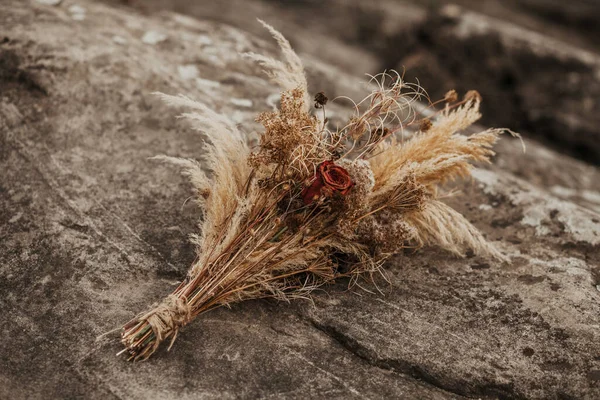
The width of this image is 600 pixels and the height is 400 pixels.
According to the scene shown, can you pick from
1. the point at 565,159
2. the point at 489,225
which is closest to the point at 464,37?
the point at 565,159

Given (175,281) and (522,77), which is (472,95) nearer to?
(175,281)

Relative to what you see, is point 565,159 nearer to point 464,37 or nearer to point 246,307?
point 464,37

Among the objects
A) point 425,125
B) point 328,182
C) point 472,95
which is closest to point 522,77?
point 472,95

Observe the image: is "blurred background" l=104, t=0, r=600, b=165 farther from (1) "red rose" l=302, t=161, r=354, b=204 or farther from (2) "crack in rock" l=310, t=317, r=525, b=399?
(2) "crack in rock" l=310, t=317, r=525, b=399

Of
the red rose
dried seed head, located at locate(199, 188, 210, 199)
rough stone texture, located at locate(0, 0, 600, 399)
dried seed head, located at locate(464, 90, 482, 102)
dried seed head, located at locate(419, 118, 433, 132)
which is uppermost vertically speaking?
dried seed head, located at locate(464, 90, 482, 102)

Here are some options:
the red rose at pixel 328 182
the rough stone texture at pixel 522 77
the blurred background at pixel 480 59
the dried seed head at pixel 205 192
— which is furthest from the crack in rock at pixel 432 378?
the rough stone texture at pixel 522 77

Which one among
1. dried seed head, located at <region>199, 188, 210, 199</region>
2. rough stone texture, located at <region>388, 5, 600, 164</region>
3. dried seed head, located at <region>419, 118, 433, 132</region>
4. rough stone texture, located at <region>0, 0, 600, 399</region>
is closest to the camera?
rough stone texture, located at <region>0, 0, 600, 399</region>

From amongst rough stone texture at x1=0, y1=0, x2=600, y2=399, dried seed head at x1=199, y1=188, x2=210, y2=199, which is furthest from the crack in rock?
dried seed head at x1=199, y1=188, x2=210, y2=199
